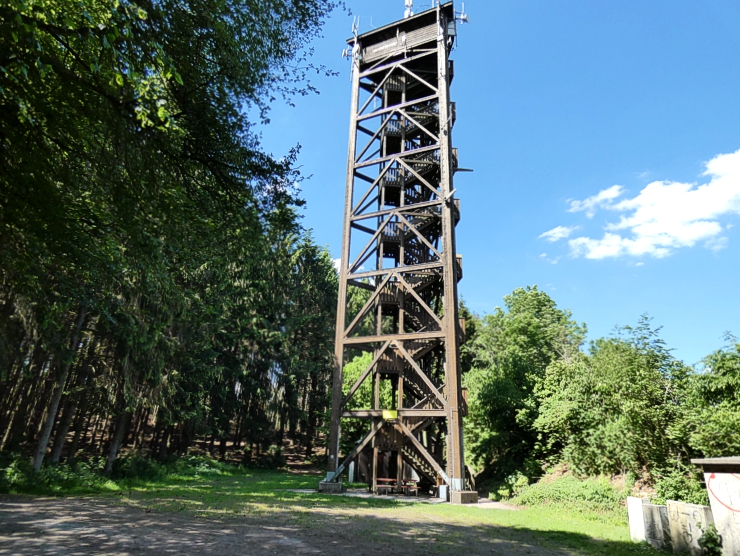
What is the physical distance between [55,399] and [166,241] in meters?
10.0

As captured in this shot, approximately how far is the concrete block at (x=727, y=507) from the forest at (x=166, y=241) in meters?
4.10

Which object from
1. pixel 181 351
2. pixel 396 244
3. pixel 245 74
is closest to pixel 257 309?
pixel 181 351

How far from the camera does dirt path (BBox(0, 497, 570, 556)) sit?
640 centimetres

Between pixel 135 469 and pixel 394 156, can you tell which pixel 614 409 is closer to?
pixel 394 156

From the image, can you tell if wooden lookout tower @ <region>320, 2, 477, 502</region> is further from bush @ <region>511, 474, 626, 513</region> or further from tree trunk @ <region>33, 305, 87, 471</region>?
tree trunk @ <region>33, 305, 87, 471</region>

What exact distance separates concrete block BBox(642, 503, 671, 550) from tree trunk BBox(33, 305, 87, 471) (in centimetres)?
1510

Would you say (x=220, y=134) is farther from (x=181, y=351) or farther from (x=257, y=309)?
(x=257, y=309)

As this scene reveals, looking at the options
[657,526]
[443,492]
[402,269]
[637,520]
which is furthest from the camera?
[402,269]

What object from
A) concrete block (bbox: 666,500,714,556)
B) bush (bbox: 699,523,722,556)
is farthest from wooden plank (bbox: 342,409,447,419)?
bush (bbox: 699,523,722,556)

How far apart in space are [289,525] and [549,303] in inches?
1386

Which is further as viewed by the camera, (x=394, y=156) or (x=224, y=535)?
(x=394, y=156)

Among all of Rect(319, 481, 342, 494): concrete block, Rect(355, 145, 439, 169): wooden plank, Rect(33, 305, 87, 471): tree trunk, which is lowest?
Rect(319, 481, 342, 494): concrete block

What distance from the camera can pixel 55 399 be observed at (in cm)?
1452

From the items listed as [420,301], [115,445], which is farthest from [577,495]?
[115,445]
